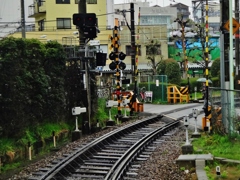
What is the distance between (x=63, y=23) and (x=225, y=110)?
29.5 m

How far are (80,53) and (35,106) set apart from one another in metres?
4.22

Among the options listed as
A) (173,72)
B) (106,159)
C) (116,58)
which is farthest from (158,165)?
(173,72)

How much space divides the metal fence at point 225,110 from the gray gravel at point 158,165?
135 cm

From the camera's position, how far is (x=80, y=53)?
18062 mm

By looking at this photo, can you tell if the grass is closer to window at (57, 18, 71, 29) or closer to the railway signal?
the railway signal

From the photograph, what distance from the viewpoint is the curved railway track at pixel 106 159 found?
390 inches

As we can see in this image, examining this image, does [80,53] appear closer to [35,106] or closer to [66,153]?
[35,106]

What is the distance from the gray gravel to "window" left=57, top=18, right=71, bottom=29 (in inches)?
1084

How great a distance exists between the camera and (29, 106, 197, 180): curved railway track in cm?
991

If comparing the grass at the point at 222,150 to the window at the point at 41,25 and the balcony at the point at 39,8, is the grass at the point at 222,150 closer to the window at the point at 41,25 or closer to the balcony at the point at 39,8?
the balcony at the point at 39,8

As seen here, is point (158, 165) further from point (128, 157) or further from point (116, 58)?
point (116, 58)

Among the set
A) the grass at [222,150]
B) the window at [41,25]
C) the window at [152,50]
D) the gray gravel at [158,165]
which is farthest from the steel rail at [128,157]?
the window at [41,25]

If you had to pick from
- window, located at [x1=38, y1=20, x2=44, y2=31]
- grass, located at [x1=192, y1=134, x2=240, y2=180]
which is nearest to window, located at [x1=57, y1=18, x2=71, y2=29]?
window, located at [x1=38, y1=20, x2=44, y2=31]

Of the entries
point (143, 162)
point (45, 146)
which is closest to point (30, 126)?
point (45, 146)
